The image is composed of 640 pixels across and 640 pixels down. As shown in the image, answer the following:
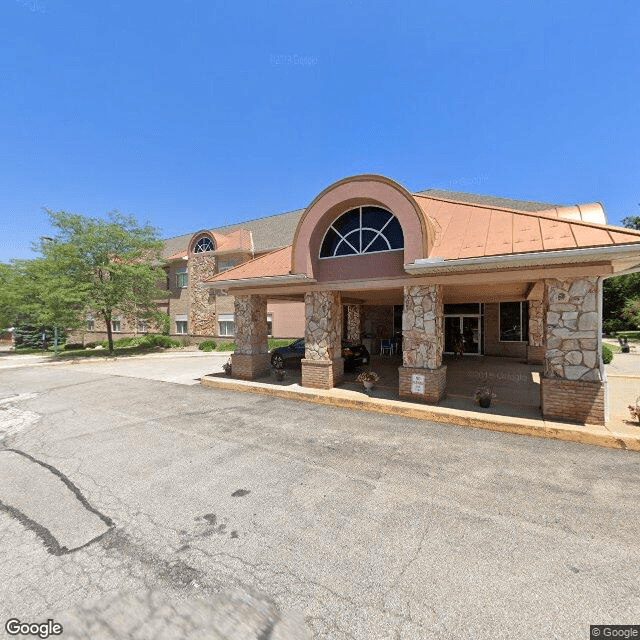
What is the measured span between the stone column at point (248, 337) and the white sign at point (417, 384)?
6.60 m

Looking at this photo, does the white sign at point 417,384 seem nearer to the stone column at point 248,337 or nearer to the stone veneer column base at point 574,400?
the stone veneer column base at point 574,400

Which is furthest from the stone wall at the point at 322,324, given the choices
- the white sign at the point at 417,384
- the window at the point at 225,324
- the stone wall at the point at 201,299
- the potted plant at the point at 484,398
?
the stone wall at the point at 201,299

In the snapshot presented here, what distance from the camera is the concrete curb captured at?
260 inches

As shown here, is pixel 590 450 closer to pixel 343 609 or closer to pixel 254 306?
pixel 343 609

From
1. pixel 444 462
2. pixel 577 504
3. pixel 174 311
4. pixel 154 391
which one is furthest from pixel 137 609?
pixel 174 311

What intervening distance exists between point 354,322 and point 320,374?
1051cm

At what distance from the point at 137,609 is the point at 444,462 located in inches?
198

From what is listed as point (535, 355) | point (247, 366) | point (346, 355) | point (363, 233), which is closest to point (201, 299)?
point (247, 366)

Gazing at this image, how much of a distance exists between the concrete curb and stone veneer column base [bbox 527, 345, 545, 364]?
9.90 m

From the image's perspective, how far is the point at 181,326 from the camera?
31.3 metres

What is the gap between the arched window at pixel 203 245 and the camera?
29.5 m

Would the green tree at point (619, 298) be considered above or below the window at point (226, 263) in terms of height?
below

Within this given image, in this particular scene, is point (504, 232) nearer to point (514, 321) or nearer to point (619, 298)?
point (514, 321)

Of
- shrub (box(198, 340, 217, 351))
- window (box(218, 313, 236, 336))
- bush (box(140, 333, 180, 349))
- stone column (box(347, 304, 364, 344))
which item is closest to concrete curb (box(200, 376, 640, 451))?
stone column (box(347, 304, 364, 344))
